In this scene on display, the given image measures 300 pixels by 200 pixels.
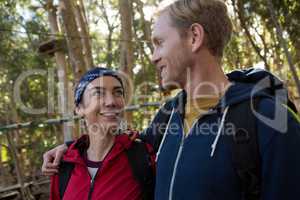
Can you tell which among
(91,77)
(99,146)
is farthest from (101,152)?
(91,77)

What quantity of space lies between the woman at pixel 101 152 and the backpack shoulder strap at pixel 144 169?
0.01 meters

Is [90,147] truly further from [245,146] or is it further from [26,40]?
A: [26,40]

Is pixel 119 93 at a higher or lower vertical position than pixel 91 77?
lower

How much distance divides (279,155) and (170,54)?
0.57 m

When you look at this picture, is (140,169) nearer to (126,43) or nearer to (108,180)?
(108,180)

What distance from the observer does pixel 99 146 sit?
2354 millimetres

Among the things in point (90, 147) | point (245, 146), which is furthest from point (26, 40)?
point (245, 146)

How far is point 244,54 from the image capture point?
15602 millimetres

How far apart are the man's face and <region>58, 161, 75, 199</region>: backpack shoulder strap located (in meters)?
0.95

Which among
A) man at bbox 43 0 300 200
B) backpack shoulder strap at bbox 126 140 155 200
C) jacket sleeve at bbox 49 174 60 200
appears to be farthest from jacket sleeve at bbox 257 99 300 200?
jacket sleeve at bbox 49 174 60 200

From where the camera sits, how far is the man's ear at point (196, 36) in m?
1.55

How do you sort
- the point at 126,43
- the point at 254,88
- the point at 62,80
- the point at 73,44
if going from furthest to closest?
the point at 62,80 → the point at 126,43 → the point at 73,44 → the point at 254,88

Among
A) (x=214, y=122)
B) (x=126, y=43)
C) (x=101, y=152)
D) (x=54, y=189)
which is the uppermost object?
(x=126, y=43)

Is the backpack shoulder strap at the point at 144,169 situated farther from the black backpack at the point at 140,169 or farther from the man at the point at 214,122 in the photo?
the man at the point at 214,122
